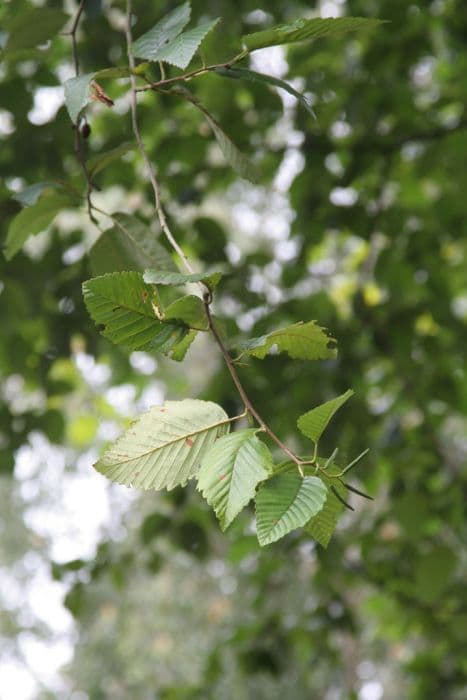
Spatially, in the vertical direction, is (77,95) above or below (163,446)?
above

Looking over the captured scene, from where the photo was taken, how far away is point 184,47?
0.67 m

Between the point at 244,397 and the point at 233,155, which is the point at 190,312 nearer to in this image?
the point at 244,397

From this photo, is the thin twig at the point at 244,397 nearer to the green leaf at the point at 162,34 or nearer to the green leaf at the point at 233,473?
the green leaf at the point at 233,473

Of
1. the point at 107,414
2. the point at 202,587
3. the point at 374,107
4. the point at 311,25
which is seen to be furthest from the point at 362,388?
the point at 202,587

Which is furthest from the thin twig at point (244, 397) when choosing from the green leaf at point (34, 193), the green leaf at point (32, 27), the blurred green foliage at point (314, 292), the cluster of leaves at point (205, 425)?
the blurred green foliage at point (314, 292)

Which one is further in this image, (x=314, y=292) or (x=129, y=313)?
(x=314, y=292)

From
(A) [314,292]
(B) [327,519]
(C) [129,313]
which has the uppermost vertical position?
(C) [129,313]

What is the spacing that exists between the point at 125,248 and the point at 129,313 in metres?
0.24

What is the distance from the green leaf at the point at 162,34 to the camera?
72 cm

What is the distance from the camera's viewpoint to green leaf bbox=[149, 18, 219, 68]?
2.15ft

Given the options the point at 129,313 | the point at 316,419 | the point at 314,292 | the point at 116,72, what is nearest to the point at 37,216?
the point at 116,72

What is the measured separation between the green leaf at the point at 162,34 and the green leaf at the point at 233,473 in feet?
1.07

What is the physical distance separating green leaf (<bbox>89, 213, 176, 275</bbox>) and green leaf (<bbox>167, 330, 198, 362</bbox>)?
18cm

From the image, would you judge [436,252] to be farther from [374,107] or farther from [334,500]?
→ [334,500]
